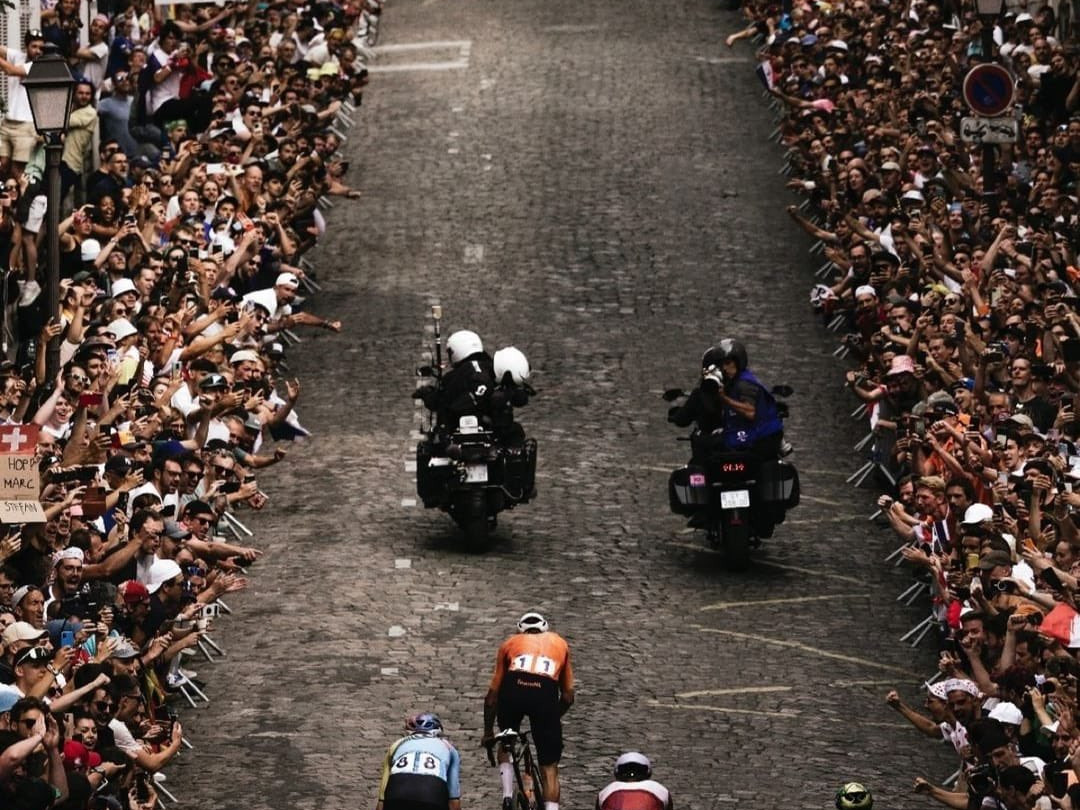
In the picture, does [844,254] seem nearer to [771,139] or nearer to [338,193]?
[338,193]

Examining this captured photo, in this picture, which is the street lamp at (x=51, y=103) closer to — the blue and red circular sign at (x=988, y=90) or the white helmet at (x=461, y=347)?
the white helmet at (x=461, y=347)

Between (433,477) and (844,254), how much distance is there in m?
8.90

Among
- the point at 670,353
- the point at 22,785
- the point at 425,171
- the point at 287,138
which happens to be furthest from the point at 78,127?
the point at 22,785

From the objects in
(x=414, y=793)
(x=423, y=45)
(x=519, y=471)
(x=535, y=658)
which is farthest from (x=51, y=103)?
(x=423, y=45)

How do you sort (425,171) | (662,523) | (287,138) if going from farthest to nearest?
(425,171)
(287,138)
(662,523)

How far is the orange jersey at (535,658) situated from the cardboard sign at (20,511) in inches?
132

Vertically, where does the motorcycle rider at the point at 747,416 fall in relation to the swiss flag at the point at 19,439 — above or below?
below

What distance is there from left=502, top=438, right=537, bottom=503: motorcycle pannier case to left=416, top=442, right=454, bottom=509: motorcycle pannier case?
0.54m

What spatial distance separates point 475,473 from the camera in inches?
1102

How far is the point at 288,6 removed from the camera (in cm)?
4438

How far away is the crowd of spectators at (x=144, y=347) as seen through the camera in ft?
70.3

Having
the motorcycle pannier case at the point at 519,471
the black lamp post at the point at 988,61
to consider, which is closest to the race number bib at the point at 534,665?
the motorcycle pannier case at the point at 519,471

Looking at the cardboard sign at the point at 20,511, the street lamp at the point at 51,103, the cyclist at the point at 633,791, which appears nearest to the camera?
the cyclist at the point at 633,791

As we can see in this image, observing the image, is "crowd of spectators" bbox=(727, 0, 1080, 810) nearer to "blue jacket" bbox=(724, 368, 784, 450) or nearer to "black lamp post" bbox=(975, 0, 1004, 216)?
"black lamp post" bbox=(975, 0, 1004, 216)
